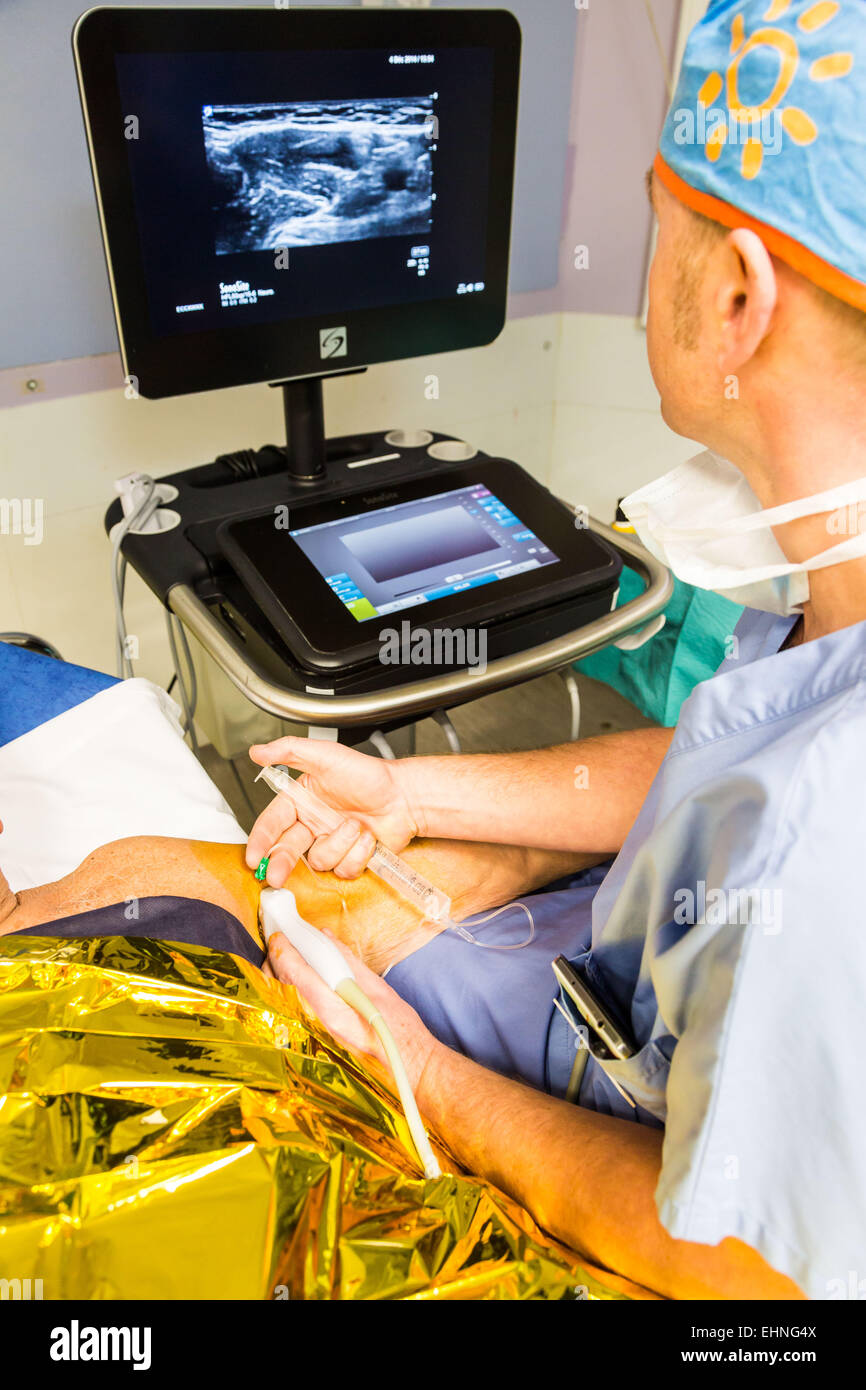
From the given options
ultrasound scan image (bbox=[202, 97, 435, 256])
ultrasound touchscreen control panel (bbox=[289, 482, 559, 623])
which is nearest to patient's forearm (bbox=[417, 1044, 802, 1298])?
ultrasound touchscreen control panel (bbox=[289, 482, 559, 623])

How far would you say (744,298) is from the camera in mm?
688

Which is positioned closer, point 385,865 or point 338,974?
point 338,974

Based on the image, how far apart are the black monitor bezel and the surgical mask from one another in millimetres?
630

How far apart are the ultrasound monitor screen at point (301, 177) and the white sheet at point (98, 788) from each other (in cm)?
53

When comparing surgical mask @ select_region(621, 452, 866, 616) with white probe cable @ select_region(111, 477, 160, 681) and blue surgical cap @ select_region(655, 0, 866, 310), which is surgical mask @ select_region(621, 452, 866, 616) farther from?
white probe cable @ select_region(111, 477, 160, 681)

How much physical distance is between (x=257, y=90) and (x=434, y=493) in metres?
0.56

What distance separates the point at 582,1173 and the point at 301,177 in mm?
1231

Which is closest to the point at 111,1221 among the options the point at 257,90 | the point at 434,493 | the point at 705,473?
the point at 705,473

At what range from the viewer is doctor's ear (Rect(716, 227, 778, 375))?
65cm

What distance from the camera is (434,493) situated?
141 centimetres

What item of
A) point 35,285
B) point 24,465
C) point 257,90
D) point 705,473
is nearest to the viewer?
point 705,473

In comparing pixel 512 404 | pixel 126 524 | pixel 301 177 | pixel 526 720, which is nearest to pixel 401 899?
pixel 126 524
